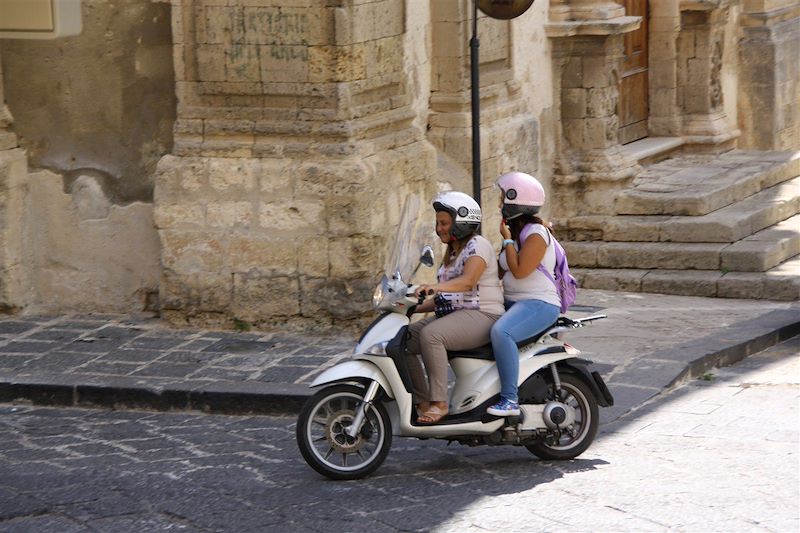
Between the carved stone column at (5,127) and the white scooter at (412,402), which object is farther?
the carved stone column at (5,127)

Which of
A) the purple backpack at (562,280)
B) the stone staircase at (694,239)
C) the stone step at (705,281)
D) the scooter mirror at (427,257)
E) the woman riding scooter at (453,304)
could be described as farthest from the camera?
the stone staircase at (694,239)

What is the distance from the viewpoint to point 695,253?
11109mm

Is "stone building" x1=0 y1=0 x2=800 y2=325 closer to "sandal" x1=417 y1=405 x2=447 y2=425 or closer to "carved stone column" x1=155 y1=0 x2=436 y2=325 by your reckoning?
"carved stone column" x1=155 y1=0 x2=436 y2=325

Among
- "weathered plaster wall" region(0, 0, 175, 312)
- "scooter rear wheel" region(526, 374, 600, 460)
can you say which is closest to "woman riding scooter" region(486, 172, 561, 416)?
"scooter rear wheel" region(526, 374, 600, 460)

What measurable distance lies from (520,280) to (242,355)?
245 centimetres

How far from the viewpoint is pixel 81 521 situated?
580cm

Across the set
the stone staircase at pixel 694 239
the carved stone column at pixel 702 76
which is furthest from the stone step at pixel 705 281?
the carved stone column at pixel 702 76

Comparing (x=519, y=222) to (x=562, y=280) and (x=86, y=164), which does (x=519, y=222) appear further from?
(x=86, y=164)

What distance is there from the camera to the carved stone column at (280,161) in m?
8.95

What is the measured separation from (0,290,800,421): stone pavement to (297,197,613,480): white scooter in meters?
0.83

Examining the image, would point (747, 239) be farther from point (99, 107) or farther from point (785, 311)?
point (99, 107)

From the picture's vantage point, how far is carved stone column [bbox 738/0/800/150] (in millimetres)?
14773

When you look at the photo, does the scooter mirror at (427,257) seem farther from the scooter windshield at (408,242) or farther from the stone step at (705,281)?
the stone step at (705,281)

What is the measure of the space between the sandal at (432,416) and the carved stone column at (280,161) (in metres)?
2.57
